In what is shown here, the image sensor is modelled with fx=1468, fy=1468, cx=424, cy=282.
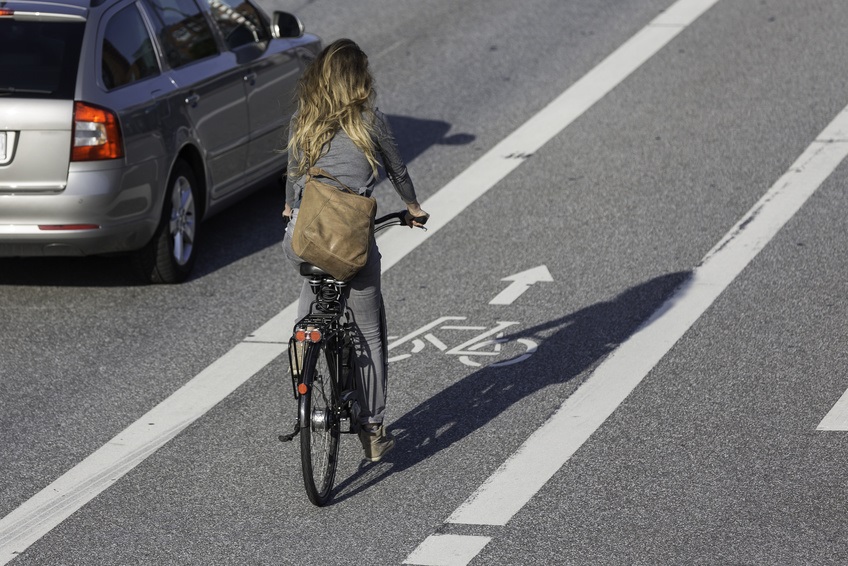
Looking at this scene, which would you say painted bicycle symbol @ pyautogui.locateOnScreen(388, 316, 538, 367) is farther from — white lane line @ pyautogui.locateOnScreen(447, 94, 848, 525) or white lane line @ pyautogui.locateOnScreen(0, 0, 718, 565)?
white lane line @ pyautogui.locateOnScreen(0, 0, 718, 565)

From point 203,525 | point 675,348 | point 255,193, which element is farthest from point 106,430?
point 255,193

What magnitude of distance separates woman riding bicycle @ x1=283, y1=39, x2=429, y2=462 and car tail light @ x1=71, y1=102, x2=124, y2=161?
246 cm

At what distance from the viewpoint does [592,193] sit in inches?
412

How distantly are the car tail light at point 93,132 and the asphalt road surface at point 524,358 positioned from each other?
3.25 feet

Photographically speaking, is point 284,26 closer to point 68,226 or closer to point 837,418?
point 68,226

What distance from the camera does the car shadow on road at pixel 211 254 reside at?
938 centimetres

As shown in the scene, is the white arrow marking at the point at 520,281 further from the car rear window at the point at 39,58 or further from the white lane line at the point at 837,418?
the car rear window at the point at 39,58

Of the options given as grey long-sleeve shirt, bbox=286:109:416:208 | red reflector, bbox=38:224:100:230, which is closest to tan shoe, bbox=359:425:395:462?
grey long-sleeve shirt, bbox=286:109:416:208

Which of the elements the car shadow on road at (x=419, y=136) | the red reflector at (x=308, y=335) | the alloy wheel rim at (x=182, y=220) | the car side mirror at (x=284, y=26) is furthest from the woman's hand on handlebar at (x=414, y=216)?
the car shadow on road at (x=419, y=136)

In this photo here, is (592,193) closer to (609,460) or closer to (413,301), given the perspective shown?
(413,301)

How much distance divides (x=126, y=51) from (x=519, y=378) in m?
3.26

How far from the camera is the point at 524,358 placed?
7902mm

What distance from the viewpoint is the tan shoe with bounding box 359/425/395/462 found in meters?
6.54

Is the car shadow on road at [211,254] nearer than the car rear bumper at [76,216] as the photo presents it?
No
